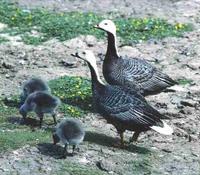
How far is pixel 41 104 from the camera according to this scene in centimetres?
1049

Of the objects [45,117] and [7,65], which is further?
[7,65]

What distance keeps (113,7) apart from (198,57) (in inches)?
172

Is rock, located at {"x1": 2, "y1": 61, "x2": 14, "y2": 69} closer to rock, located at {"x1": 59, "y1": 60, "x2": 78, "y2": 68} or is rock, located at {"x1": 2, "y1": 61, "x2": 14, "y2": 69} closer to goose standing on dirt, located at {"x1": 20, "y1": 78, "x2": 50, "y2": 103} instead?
rock, located at {"x1": 59, "y1": 60, "x2": 78, "y2": 68}

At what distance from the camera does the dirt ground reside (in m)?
9.33

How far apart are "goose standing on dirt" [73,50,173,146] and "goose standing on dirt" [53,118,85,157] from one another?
77 cm

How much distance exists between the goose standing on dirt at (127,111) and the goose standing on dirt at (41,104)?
64cm

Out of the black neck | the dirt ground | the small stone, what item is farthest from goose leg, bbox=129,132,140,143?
the small stone

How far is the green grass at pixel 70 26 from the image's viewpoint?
15.8 m

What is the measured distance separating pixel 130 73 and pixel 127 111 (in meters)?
1.76

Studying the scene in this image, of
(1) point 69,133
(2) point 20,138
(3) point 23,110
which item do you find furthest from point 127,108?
(3) point 23,110

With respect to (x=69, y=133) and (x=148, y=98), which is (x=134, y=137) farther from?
(x=148, y=98)

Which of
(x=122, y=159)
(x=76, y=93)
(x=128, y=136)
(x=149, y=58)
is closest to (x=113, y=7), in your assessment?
(x=149, y=58)

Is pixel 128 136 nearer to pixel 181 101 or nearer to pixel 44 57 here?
pixel 181 101

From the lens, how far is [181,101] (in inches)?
477
